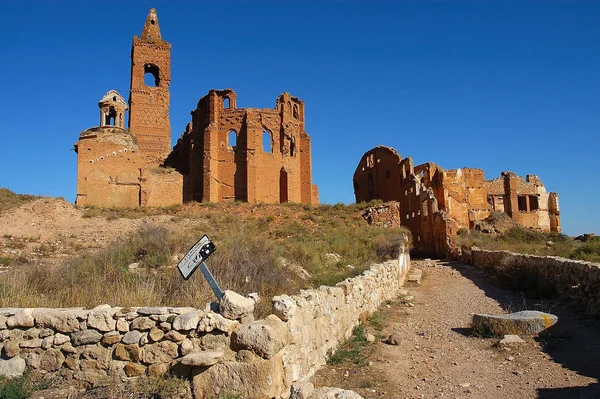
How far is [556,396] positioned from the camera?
15.9ft

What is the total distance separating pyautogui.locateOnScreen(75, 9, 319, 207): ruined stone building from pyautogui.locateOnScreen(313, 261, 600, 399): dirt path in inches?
974

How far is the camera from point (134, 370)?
454 centimetres

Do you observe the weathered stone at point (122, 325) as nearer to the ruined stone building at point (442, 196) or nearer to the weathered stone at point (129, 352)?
the weathered stone at point (129, 352)

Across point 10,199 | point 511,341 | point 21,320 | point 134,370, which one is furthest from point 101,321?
A: point 10,199

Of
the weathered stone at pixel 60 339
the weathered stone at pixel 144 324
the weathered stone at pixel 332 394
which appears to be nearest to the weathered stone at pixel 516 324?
the weathered stone at pixel 332 394

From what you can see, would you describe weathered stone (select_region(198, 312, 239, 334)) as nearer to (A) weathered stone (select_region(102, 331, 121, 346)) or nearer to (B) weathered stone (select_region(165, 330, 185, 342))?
(B) weathered stone (select_region(165, 330, 185, 342))

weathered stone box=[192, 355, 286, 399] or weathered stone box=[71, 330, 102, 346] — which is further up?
weathered stone box=[71, 330, 102, 346]

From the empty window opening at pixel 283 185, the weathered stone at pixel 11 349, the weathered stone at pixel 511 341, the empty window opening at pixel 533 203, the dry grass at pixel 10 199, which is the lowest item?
the weathered stone at pixel 511 341

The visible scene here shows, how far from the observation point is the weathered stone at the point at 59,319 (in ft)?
15.7

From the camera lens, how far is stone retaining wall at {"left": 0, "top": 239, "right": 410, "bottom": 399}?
4.24 meters

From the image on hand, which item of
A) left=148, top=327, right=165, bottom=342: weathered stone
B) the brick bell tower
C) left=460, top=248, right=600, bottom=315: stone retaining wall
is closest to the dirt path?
left=460, top=248, right=600, bottom=315: stone retaining wall

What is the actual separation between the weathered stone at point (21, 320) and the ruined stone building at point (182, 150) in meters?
25.6

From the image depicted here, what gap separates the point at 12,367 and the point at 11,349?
0.20 metres

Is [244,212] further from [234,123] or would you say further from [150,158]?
[150,158]
